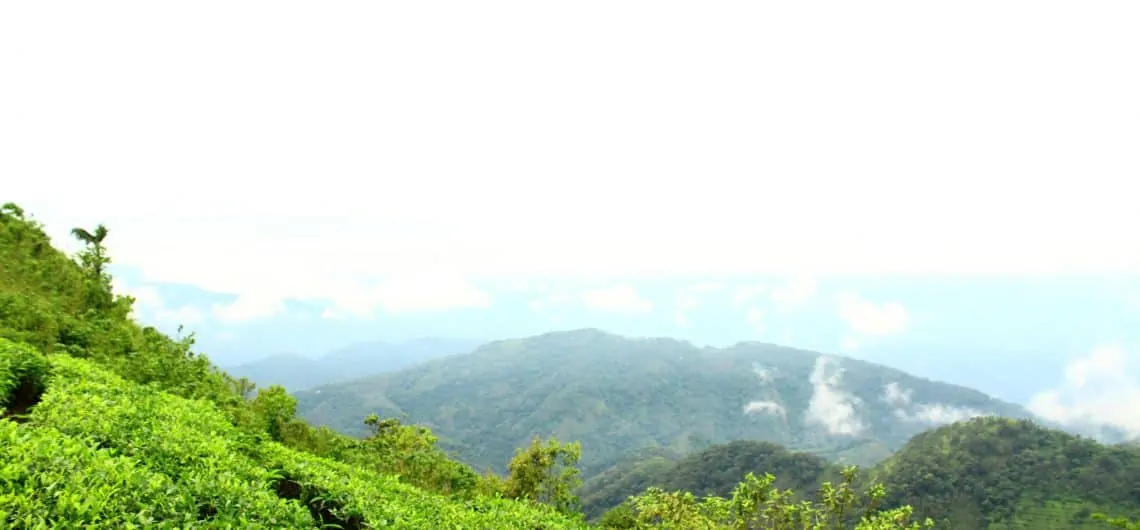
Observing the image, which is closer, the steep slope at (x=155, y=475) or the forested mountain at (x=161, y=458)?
the steep slope at (x=155, y=475)

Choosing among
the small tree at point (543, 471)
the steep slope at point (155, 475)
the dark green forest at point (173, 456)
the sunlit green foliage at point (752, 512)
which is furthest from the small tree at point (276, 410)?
the small tree at point (543, 471)

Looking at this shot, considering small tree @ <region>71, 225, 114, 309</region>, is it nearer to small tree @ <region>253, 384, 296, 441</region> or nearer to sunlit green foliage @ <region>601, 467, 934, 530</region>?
small tree @ <region>253, 384, 296, 441</region>

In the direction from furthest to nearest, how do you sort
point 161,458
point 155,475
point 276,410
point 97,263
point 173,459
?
point 97,263
point 276,410
point 173,459
point 161,458
point 155,475

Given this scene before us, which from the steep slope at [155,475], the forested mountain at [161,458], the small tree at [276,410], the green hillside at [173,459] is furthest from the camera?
the small tree at [276,410]

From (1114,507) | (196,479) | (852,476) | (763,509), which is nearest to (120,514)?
(196,479)

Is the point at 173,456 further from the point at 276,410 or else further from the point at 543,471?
the point at 543,471

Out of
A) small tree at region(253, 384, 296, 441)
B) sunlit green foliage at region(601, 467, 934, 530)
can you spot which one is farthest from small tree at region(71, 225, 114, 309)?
sunlit green foliage at region(601, 467, 934, 530)

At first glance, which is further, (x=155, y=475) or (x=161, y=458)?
(x=161, y=458)

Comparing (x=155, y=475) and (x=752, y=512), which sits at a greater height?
(x=155, y=475)

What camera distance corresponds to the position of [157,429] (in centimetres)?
990

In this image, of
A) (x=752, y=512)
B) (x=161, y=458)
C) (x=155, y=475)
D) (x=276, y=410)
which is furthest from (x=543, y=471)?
(x=155, y=475)

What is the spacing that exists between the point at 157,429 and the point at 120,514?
4211 millimetres

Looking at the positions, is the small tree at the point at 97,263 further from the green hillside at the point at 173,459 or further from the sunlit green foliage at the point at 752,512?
the sunlit green foliage at the point at 752,512

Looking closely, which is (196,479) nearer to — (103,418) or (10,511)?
(10,511)
